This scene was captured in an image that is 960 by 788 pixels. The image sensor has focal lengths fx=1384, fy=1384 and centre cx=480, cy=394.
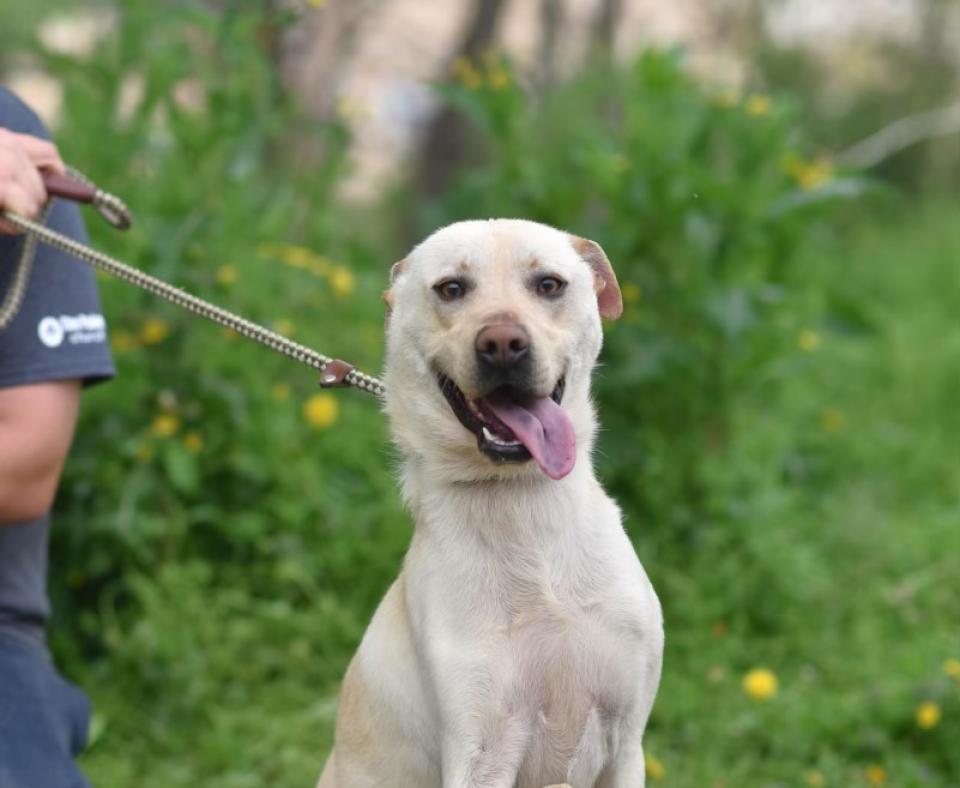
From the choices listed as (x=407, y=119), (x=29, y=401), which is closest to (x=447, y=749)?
(x=29, y=401)

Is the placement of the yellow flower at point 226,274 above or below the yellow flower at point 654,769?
above

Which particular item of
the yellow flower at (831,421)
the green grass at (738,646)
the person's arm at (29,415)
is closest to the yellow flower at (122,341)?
the green grass at (738,646)

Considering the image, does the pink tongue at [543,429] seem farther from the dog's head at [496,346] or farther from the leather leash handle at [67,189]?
the leather leash handle at [67,189]

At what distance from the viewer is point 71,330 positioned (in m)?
2.83

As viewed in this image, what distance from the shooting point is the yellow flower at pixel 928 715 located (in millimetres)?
3426

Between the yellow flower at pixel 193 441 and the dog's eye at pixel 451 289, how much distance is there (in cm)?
184

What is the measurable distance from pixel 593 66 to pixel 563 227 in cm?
142

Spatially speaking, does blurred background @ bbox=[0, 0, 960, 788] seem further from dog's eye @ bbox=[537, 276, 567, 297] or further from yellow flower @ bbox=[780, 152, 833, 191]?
dog's eye @ bbox=[537, 276, 567, 297]

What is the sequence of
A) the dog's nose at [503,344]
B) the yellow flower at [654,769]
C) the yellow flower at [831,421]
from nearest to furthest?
1. the dog's nose at [503,344]
2. the yellow flower at [654,769]
3. the yellow flower at [831,421]

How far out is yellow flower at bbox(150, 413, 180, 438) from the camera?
391 centimetres

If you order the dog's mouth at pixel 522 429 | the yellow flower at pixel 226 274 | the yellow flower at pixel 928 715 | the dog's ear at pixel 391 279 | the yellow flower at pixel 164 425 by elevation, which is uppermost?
the dog's ear at pixel 391 279

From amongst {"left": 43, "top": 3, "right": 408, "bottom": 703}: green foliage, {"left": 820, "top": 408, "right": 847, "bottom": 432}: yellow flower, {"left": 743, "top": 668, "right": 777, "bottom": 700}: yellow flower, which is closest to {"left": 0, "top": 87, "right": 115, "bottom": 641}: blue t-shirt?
{"left": 43, "top": 3, "right": 408, "bottom": 703}: green foliage

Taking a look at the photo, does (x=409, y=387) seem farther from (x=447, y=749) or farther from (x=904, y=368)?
(x=904, y=368)

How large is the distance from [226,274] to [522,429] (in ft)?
6.42
